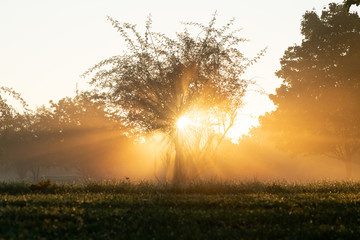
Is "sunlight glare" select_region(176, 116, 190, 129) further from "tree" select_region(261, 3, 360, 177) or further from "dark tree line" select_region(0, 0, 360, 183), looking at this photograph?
"tree" select_region(261, 3, 360, 177)

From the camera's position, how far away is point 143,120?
73.7ft

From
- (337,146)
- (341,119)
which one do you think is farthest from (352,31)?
(337,146)

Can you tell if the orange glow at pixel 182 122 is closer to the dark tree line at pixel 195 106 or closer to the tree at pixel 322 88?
the dark tree line at pixel 195 106

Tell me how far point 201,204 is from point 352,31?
1294 inches

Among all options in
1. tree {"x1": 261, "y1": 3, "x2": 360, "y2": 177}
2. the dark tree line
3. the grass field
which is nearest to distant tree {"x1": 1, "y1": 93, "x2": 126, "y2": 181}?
the dark tree line

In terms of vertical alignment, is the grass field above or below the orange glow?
below

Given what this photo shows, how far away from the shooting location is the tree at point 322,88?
35.7m

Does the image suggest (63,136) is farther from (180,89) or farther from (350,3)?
(350,3)

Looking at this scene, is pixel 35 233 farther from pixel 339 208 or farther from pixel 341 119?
pixel 341 119

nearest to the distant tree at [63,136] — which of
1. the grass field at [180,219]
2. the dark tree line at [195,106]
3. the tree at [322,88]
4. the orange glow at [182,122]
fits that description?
the dark tree line at [195,106]

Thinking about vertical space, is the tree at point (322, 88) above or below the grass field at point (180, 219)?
above

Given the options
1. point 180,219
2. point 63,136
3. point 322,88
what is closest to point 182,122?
point 180,219

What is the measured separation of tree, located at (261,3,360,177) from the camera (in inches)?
1405

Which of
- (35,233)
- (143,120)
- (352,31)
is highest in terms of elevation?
(352,31)
